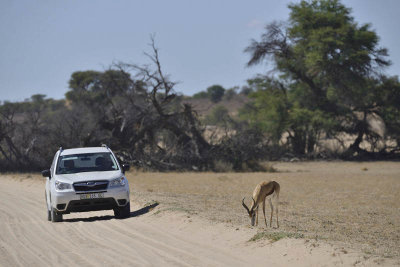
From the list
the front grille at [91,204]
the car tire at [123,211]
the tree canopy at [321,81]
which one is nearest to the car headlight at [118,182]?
the front grille at [91,204]

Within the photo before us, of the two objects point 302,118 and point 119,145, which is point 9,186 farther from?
point 302,118

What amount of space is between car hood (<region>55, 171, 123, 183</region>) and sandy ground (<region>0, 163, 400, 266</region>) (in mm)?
1015

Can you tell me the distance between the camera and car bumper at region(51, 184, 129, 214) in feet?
44.6

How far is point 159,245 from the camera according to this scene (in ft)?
34.3

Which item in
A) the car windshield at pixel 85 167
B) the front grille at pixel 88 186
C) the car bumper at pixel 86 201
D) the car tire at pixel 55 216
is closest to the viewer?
the car bumper at pixel 86 201

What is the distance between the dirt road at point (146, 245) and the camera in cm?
893

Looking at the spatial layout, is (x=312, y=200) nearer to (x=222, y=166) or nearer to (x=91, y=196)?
(x=91, y=196)

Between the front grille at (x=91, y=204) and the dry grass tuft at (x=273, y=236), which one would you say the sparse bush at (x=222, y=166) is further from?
the dry grass tuft at (x=273, y=236)

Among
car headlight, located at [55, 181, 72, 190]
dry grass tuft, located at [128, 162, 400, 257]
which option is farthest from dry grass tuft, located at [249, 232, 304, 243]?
car headlight, located at [55, 181, 72, 190]

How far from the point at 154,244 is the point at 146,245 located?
0.54 ft

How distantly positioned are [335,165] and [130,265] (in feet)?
111

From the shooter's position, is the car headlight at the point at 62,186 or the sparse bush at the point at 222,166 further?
the sparse bush at the point at 222,166

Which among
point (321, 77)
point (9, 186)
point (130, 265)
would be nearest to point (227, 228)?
point (130, 265)

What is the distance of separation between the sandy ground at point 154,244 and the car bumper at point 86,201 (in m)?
0.37
